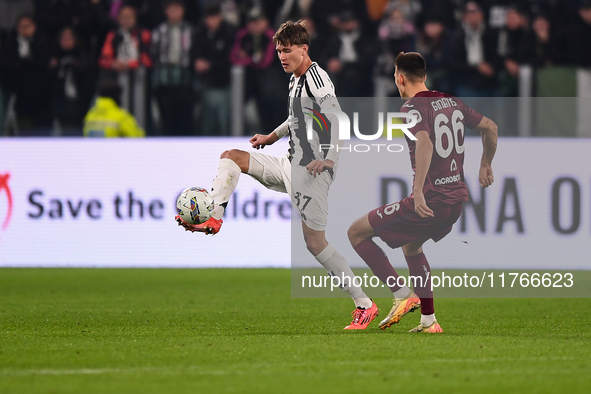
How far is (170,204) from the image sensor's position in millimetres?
11750

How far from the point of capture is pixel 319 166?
6645 mm

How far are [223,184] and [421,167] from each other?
1.40 m

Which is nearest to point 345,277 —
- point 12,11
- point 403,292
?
point 403,292

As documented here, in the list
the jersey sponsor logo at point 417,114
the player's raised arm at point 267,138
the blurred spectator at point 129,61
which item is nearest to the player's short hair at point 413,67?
the jersey sponsor logo at point 417,114

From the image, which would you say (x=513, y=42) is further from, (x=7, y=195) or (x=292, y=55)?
(x=7, y=195)

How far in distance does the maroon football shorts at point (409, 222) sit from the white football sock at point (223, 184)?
1.03 meters

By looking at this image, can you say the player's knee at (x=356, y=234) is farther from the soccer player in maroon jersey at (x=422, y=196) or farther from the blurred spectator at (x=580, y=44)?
the blurred spectator at (x=580, y=44)

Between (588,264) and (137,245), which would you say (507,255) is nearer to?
(588,264)

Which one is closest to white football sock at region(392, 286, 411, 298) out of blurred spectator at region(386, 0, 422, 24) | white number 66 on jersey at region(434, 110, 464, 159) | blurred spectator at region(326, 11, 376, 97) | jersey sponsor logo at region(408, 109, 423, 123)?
white number 66 on jersey at region(434, 110, 464, 159)

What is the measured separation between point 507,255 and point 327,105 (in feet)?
11.3

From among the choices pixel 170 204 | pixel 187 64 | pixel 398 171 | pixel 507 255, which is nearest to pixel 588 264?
pixel 507 255

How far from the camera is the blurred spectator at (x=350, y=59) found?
40.3 ft

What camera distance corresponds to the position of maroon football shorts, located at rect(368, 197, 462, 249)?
6.67 meters

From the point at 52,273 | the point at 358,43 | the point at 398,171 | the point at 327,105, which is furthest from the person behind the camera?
the point at 358,43
